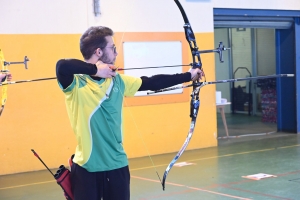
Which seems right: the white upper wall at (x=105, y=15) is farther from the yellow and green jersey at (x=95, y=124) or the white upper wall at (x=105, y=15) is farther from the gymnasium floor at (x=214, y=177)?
the yellow and green jersey at (x=95, y=124)

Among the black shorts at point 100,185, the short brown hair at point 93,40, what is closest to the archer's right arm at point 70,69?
the short brown hair at point 93,40

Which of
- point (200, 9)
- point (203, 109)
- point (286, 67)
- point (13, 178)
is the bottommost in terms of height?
point (13, 178)

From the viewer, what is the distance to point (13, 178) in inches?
212

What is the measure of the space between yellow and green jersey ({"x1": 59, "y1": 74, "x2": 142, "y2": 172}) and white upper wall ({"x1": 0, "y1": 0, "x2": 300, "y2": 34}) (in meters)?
3.61

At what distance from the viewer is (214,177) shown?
4980 mm

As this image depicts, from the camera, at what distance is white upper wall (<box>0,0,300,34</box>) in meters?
5.59

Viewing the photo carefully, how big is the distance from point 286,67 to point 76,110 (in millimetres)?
6431

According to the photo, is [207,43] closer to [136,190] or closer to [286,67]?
[286,67]

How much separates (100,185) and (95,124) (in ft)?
0.83

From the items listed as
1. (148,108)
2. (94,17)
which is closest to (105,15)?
(94,17)

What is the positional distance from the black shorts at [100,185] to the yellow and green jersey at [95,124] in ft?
0.09

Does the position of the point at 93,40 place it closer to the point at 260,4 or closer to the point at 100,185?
the point at 100,185

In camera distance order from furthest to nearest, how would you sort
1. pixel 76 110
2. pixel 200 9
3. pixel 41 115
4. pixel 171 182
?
pixel 200 9
pixel 41 115
pixel 171 182
pixel 76 110

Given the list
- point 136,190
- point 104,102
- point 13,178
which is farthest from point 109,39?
point 13,178
